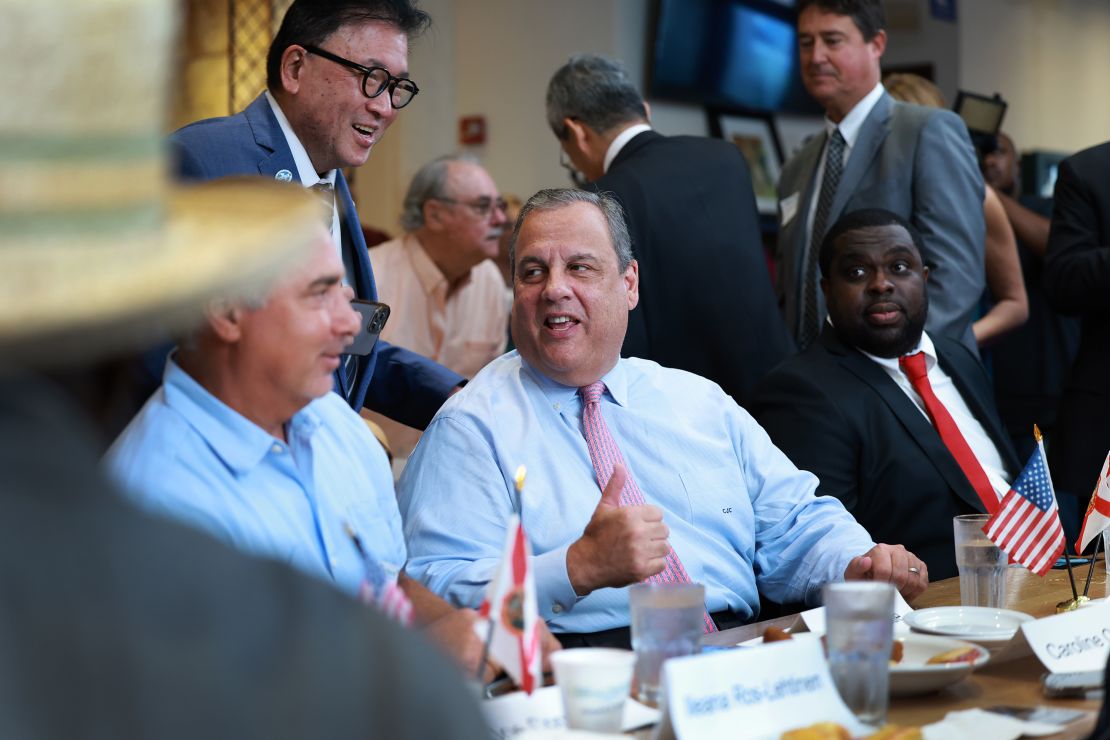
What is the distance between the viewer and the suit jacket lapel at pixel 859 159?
383 cm

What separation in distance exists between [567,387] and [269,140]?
0.75 meters

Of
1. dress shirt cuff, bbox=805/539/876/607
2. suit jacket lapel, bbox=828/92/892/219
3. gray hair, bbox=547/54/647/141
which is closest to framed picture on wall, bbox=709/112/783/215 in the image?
suit jacket lapel, bbox=828/92/892/219

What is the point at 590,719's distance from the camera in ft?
4.74

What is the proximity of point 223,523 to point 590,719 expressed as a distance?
19.8 inches

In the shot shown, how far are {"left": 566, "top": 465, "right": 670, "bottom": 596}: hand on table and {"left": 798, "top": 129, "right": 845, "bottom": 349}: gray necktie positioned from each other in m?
1.87

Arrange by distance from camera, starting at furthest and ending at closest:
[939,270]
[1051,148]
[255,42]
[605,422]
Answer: [1051,148], [255,42], [939,270], [605,422]

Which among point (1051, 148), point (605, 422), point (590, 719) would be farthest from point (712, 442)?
point (1051, 148)

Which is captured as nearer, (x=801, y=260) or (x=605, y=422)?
(x=605, y=422)

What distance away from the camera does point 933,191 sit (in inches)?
147

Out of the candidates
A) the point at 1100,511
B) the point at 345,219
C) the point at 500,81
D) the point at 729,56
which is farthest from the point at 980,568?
the point at 729,56

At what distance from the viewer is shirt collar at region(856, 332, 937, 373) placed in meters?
3.29

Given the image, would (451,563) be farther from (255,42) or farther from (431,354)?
(255,42)

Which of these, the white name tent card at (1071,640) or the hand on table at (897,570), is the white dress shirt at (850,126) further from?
the white name tent card at (1071,640)

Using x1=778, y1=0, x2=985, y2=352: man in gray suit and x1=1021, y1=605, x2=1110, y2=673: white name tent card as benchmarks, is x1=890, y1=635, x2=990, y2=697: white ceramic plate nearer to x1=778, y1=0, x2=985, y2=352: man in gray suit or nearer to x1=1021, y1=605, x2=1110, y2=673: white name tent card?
x1=1021, y1=605, x2=1110, y2=673: white name tent card
